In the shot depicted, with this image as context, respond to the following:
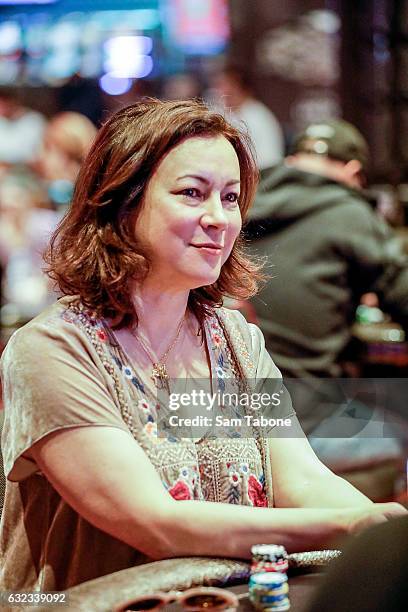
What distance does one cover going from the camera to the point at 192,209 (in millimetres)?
1398

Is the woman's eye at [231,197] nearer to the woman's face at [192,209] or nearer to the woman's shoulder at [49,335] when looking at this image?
the woman's face at [192,209]

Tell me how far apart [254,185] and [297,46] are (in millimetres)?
6200

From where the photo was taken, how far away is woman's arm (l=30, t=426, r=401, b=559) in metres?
1.33

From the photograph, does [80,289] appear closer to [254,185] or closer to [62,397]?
[62,397]

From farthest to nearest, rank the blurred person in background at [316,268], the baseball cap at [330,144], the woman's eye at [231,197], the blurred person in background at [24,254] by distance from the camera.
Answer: the baseball cap at [330,144] → the blurred person in background at [24,254] → the blurred person in background at [316,268] → the woman's eye at [231,197]

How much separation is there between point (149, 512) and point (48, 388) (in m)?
0.22

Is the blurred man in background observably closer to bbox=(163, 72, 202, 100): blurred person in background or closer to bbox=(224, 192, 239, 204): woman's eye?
bbox=(224, 192, 239, 204): woman's eye

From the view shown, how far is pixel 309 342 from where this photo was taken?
92.9 inches

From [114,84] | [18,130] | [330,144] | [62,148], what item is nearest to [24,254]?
[330,144]

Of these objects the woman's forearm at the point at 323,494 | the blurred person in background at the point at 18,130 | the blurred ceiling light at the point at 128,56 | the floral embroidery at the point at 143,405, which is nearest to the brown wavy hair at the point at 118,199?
the floral embroidery at the point at 143,405

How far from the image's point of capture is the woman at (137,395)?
4.41ft

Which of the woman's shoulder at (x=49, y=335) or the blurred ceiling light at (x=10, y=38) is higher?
the blurred ceiling light at (x=10, y=38)

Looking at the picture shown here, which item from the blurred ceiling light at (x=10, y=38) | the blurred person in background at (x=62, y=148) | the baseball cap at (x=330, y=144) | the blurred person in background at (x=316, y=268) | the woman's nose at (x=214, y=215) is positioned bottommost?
the woman's nose at (x=214, y=215)

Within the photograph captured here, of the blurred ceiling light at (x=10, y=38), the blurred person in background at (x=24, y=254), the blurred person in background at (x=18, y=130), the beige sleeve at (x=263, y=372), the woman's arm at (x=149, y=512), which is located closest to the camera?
the woman's arm at (x=149, y=512)
